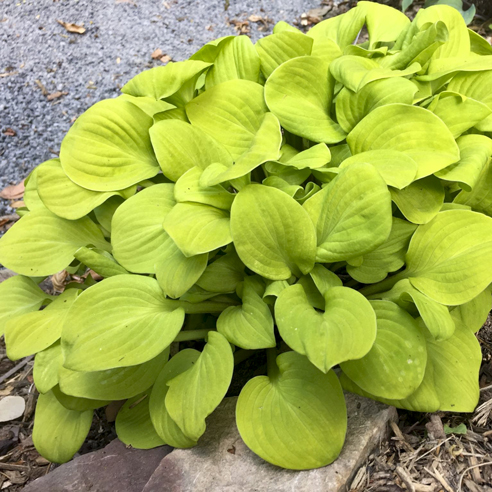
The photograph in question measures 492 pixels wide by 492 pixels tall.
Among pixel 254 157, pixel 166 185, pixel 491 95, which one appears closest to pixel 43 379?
pixel 166 185

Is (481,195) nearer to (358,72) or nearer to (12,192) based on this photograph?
(358,72)

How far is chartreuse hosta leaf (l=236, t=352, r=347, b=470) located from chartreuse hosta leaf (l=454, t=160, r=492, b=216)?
657 millimetres

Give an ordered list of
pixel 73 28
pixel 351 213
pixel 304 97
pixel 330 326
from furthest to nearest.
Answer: pixel 73 28 < pixel 304 97 < pixel 351 213 < pixel 330 326

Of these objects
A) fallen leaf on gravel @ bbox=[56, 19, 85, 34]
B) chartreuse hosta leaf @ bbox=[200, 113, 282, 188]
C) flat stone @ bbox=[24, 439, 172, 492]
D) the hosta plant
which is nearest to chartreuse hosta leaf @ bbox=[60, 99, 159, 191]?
the hosta plant

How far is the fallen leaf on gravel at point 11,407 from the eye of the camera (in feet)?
5.42

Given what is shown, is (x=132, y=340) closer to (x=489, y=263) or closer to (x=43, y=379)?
(x=43, y=379)

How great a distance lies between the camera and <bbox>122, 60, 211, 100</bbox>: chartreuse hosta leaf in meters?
1.41

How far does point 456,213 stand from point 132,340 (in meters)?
0.88

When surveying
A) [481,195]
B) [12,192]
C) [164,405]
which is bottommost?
[12,192]

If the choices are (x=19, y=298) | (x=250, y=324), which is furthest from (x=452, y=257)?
(x=19, y=298)

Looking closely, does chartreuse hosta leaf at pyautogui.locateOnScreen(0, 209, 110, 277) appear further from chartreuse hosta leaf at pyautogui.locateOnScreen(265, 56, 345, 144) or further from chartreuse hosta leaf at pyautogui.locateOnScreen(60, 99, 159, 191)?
chartreuse hosta leaf at pyautogui.locateOnScreen(265, 56, 345, 144)

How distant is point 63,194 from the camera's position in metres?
1.40

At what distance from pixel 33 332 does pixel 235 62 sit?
3.45ft

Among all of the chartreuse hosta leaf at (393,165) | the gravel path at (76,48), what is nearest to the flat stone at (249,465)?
the chartreuse hosta leaf at (393,165)
